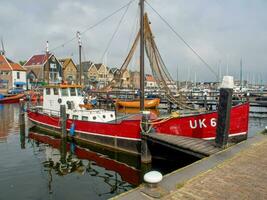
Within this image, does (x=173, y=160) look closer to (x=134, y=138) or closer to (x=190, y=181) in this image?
(x=134, y=138)

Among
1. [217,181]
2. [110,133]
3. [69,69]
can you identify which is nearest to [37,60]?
[69,69]

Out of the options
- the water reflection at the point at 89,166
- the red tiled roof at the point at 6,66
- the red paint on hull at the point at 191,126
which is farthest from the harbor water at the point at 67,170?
the red tiled roof at the point at 6,66

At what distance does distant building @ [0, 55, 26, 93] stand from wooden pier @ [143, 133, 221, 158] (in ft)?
195

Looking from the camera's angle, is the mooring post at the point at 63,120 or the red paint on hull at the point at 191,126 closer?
the red paint on hull at the point at 191,126

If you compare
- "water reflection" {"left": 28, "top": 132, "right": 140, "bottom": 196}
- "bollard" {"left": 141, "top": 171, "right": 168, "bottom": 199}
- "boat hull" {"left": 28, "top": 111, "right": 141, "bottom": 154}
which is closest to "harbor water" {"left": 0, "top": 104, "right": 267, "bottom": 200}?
"water reflection" {"left": 28, "top": 132, "right": 140, "bottom": 196}

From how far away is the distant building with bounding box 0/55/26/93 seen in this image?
62.3 m

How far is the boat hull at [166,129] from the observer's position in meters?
11.9

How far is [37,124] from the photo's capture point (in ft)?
72.1

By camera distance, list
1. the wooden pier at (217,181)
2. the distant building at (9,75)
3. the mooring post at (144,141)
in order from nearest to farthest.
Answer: the wooden pier at (217,181) → the mooring post at (144,141) → the distant building at (9,75)

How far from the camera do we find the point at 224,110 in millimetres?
9906

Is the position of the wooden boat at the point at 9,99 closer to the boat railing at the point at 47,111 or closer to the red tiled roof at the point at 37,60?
the red tiled roof at the point at 37,60

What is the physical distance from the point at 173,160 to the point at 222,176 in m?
5.72

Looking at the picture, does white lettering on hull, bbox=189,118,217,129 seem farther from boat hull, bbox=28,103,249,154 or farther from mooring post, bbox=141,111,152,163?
mooring post, bbox=141,111,152,163

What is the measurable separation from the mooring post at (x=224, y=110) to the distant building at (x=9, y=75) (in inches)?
2436
